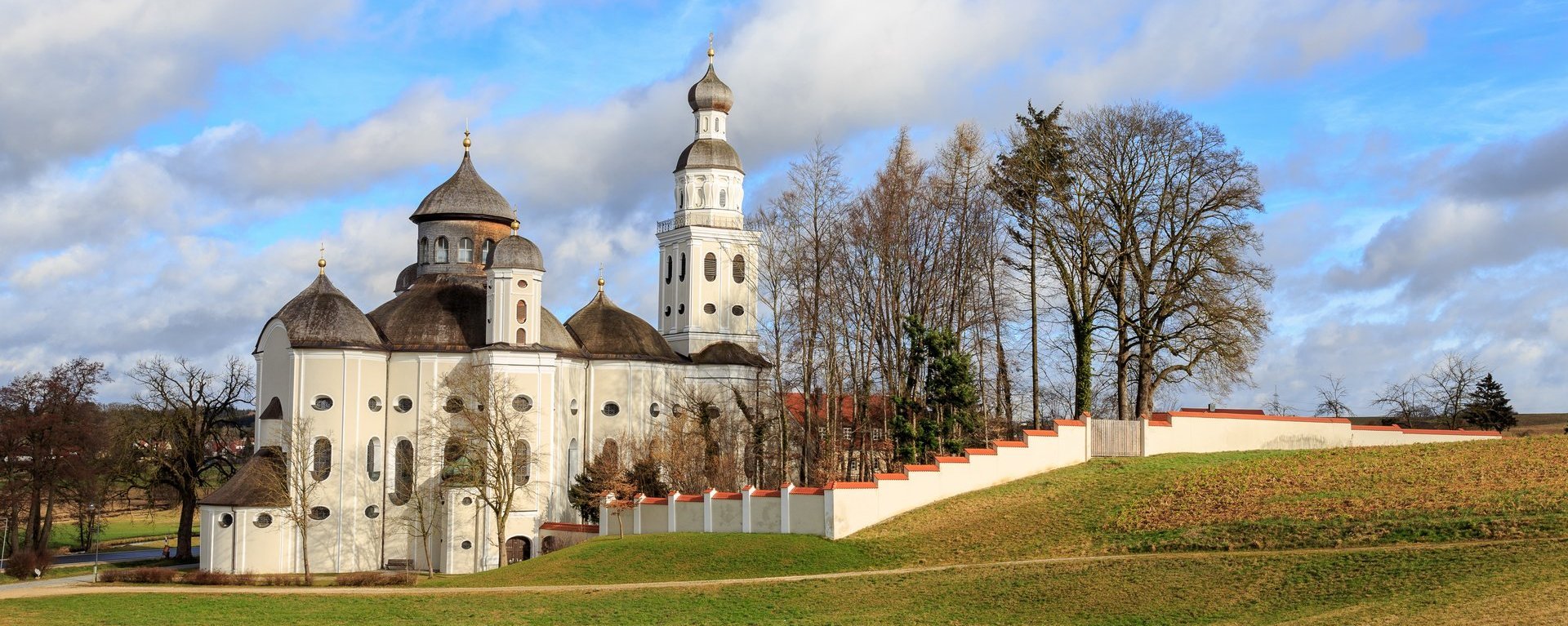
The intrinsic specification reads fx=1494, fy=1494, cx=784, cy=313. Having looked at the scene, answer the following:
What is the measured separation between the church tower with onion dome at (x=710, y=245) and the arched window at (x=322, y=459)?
1507cm

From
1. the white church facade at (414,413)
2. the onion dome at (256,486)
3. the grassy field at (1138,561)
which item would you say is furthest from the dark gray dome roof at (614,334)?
the grassy field at (1138,561)

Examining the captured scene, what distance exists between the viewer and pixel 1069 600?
2538 centimetres

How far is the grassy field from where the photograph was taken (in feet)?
77.2

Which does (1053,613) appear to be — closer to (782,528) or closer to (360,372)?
(782,528)

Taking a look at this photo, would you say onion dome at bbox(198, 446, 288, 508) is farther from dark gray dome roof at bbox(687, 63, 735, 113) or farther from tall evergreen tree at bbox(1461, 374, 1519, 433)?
tall evergreen tree at bbox(1461, 374, 1519, 433)

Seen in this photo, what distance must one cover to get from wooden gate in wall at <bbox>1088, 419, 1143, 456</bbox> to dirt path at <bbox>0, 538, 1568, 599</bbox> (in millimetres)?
10450

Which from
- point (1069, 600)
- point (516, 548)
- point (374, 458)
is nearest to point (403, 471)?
point (374, 458)

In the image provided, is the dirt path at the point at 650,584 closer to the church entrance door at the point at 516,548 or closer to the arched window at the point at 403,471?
the arched window at the point at 403,471

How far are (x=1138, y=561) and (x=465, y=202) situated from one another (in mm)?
36787

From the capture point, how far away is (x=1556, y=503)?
27.5 m

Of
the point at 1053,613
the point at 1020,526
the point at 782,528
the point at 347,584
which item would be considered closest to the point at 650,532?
the point at 782,528

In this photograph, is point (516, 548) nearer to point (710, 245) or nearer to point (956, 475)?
point (710, 245)

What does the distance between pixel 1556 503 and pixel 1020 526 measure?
10552mm

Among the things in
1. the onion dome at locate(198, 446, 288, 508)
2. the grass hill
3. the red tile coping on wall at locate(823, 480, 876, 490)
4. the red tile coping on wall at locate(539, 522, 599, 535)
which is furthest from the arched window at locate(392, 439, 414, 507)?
the red tile coping on wall at locate(823, 480, 876, 490)
